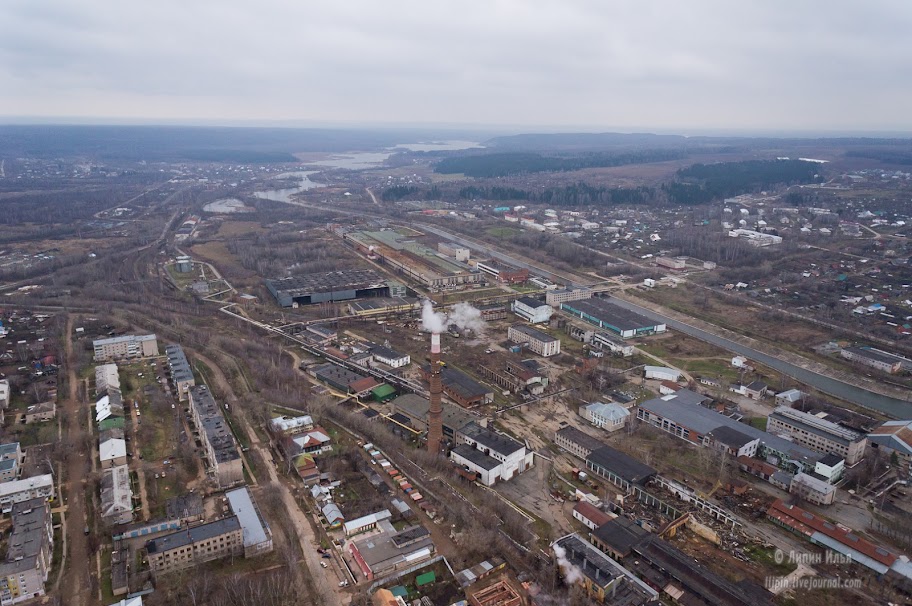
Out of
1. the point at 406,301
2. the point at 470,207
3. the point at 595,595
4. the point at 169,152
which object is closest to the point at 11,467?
the point at 595,595

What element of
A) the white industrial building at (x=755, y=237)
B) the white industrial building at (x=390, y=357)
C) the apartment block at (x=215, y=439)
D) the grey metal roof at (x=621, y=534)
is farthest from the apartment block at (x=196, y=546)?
the white industrial building at (x=755, y=237)

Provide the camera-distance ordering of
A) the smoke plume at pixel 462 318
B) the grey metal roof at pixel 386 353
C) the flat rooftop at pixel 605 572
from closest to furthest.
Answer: the flat rooftop at pixel 605 572 → the grey metal roof at pixel 386 353 → the smoke plume at pixel 462 318

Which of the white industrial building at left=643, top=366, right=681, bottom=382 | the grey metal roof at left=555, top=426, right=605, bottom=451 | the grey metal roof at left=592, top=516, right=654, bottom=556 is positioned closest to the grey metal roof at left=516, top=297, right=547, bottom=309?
the white industrial building at left=643, top=366, right=681, bottom=382

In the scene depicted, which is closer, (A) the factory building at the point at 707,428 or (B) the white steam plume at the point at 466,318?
(A) the factory building at the point at 707,428

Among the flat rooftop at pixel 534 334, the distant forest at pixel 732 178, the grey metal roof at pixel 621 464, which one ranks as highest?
the distant forest at pixel 732 178

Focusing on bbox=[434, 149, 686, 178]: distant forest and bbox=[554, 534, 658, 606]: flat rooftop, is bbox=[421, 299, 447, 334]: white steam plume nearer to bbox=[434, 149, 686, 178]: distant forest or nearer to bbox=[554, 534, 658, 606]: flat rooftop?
bbox=[554, 534, 658, 606]: flat rooftop

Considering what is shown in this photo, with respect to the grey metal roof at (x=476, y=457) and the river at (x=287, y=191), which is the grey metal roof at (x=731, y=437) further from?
the river at (x=287, y=191)

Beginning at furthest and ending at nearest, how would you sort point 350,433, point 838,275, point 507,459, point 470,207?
point 470,207, point 838,275, point 350,433, point 507,459

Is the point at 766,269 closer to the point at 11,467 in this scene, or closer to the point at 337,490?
the point at 337,490
